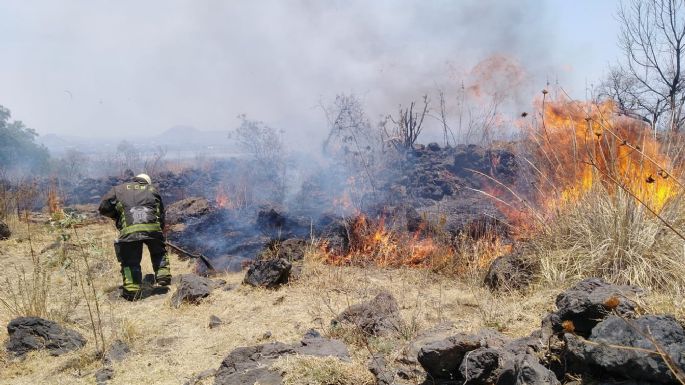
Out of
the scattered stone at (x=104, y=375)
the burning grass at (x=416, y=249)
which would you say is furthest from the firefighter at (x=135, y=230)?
the burning grass at (x=416, y=249)

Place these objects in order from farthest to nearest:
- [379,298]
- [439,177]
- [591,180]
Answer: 1. [439,177]
2. [591,180]
3. [379,298]

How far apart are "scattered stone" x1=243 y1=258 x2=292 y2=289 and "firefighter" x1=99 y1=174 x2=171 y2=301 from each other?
1.41m

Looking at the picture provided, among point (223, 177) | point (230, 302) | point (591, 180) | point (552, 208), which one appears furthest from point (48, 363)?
point (223, 177)

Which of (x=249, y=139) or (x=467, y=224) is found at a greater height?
(x=249, y=139)

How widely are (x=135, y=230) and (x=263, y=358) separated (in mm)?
3904

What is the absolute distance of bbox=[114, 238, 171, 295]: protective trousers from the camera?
655 centimetres

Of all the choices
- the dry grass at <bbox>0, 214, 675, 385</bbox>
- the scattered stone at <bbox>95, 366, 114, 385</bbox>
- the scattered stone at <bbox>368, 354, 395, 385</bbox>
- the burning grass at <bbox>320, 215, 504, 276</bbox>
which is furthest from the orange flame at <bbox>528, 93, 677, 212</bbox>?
the scattered stone at <bbox>95, 366, 114, 385</bbox>

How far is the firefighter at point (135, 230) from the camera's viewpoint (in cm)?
664

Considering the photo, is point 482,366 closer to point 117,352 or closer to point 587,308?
point 587,308

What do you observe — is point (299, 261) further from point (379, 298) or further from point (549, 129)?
point (549, 129)

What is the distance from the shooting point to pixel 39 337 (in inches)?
183

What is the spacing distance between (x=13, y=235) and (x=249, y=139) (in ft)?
35.9

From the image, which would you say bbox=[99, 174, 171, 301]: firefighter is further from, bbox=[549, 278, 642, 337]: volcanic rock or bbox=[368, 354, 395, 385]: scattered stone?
bbox=[549, 278, 642, 337]: volcanic rock

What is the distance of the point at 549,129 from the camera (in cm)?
679
